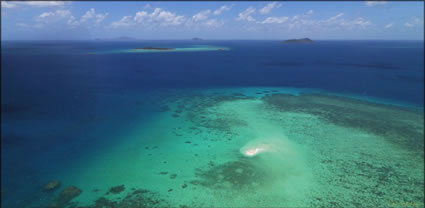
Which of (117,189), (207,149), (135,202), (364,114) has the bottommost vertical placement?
(135,202)

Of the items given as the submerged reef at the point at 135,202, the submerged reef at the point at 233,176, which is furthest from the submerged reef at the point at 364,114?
the submerged reef at the point at 135,202

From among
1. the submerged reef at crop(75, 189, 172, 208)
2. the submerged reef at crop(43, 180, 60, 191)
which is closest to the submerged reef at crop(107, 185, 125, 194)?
the submerged reef at crop(75, 189, 172, 208)

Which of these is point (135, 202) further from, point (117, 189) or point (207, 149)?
point (207, 149)

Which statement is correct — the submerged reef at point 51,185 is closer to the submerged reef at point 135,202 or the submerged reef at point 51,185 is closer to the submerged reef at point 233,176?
the submerged reef at point 135,202

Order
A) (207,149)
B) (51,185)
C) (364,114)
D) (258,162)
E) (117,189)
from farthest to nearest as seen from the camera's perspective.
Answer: (364,114) < (207,149) < (258,162) < (117,189) < (51,185)

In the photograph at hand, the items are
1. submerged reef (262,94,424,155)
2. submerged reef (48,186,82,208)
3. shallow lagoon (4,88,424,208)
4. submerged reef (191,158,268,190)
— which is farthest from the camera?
submerged reef (262,94,424,155)

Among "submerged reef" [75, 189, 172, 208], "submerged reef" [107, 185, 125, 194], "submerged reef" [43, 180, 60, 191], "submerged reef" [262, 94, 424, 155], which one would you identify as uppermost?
"submerged reef" [262, 94, 424, 155]

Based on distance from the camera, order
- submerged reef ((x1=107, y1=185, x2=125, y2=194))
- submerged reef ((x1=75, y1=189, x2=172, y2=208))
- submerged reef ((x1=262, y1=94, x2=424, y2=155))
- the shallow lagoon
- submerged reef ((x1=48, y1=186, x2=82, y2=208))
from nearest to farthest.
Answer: submerged reef ((x1=48, y1=186, x2=82, y2=208)) < submerged reef ((x1=75, y1=189, x2=172, y2=208)) < the shallow lagoon < submerged reef ((x1=107, y1=185, x2=125, y2=194)) < submerged reef ((x1=262, y1=94, x2=424, y2=155))

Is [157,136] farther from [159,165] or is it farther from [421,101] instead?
[421,101]

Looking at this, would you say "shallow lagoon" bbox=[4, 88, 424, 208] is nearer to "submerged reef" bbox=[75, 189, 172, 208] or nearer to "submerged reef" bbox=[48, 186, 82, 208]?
"submerged reef" bbox=[75, 189, 172, 208]

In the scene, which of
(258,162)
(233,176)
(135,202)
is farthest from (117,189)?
(258,162)

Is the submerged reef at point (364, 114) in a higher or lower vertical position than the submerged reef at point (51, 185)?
higher
